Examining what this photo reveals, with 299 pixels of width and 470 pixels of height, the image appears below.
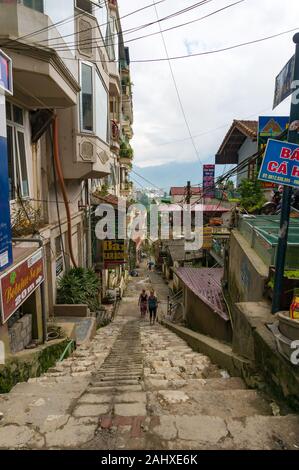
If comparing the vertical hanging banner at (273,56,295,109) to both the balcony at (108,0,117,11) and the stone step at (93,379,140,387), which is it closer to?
the stone step at (93,379,140,387)

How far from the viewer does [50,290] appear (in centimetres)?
1088

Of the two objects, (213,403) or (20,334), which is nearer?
(213,403)

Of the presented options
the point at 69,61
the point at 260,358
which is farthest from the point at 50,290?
the point at 260,358

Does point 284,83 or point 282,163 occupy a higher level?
point 284,83

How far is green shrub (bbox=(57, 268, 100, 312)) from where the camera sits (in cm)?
1161

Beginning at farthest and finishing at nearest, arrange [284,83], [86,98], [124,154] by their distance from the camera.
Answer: [124,154], [86,98], [284,83]

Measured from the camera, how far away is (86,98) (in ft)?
37.3

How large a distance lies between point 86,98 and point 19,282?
8.41 meters

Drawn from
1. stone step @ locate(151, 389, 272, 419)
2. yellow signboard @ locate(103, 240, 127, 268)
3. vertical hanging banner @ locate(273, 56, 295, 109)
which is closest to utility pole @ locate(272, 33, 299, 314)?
vertical hanging banner @ locate(273, 56, 295, 109)

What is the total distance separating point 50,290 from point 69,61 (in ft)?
24.0

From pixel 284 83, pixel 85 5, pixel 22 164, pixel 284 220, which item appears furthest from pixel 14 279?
pixel 85 5

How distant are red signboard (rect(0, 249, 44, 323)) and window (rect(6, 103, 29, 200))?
100 inches

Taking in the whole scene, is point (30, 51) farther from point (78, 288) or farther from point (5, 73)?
point (78, 288)

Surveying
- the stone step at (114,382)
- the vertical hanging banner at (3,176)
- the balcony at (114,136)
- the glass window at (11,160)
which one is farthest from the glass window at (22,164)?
the balcony at (114,136)
